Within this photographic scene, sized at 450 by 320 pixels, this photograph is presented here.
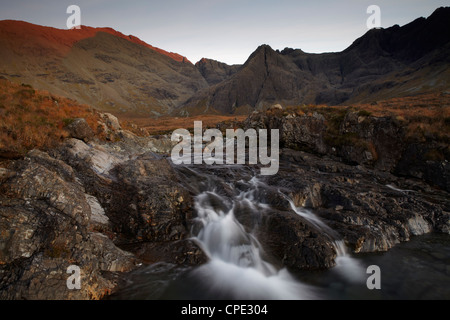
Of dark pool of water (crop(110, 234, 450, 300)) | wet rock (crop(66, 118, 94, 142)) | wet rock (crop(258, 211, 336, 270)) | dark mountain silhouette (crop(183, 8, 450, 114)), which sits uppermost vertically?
dark mountain silhouette (crop(183, 8, 450, 114))

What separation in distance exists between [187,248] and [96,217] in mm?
4094

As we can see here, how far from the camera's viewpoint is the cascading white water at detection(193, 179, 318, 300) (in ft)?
26.1

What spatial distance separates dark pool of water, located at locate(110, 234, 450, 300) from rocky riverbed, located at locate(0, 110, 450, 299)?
43 cm

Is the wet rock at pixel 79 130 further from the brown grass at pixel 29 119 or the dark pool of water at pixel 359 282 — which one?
the dark pool of water at pixel 359 282

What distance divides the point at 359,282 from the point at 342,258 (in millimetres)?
1203

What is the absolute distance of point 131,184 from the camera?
37.2 ft

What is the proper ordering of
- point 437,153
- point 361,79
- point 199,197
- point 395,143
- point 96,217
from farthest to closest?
point 361,79 → point 395,143 → point 437,153 → point 199,197 → point 96,217

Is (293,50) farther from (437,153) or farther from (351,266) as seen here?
(351,266)

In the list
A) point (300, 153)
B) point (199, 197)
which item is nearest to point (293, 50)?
point (300, 153)

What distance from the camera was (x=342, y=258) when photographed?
31.2ft

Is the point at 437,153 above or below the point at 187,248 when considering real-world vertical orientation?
above

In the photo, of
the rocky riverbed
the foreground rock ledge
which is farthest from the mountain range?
the foreground rock ledge

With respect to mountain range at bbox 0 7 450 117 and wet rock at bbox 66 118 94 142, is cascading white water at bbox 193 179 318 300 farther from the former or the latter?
mountain range at bbox 0 7 450 117
